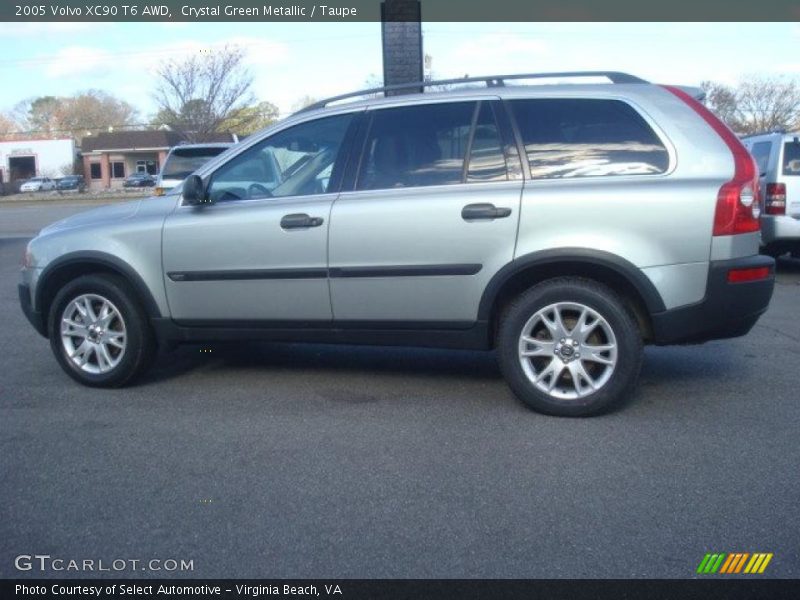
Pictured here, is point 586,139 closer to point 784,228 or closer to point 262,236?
point 262,236

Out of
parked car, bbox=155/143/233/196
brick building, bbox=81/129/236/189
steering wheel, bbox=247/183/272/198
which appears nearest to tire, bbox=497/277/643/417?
steering wheel, bbox=247/183/272/198

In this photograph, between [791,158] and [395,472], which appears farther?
[791,158]

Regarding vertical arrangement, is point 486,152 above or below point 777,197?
above

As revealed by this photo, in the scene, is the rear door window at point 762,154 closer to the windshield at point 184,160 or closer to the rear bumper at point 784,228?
the rear bumper at point 784,228

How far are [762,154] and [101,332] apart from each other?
907 centimetres

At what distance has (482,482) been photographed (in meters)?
4.35

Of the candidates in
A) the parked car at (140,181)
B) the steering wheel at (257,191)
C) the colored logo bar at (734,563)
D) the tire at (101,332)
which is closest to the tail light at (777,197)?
the steering wheel at (257,191)

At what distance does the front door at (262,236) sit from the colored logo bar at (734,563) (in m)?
2.92

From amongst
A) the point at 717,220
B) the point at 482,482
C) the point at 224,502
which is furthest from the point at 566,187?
the point at 224,502

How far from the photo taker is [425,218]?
17.7 ft

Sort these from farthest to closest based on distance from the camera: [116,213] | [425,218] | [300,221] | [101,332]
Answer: [116,213]
[101,332]
[300,221]
[425,218]
